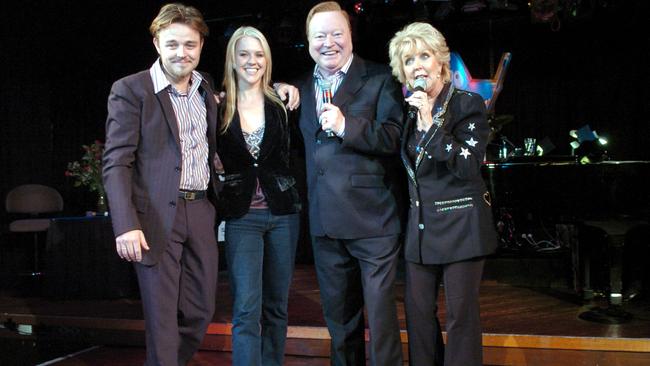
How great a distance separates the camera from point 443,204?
8.69ft

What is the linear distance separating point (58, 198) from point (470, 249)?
18.8 ft

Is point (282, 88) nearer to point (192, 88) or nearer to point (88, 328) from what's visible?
point (192, 88)

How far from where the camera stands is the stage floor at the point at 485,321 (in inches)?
144

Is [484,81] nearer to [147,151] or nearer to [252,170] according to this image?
[252,170]

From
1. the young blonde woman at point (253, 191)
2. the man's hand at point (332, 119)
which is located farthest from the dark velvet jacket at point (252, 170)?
the man's hand at point (332, 119)

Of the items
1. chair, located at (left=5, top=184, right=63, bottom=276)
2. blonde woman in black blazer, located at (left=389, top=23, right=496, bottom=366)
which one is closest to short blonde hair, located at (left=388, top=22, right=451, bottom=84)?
blonde woman in black blazer, located at (left=389, top=23, right=496, bottom=366)

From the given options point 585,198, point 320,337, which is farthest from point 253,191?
point 585,198

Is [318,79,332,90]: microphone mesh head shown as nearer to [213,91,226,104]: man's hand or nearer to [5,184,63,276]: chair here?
[213,91,226,104]: man's hand

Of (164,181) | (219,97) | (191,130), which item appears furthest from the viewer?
(219,97)

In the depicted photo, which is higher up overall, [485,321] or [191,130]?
[191,130]

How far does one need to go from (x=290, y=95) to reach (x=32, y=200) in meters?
4.87

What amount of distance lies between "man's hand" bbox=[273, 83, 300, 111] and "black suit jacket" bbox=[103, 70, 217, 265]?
0.52m

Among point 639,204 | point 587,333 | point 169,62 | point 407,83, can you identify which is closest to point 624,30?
point 639,204

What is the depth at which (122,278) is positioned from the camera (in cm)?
555
